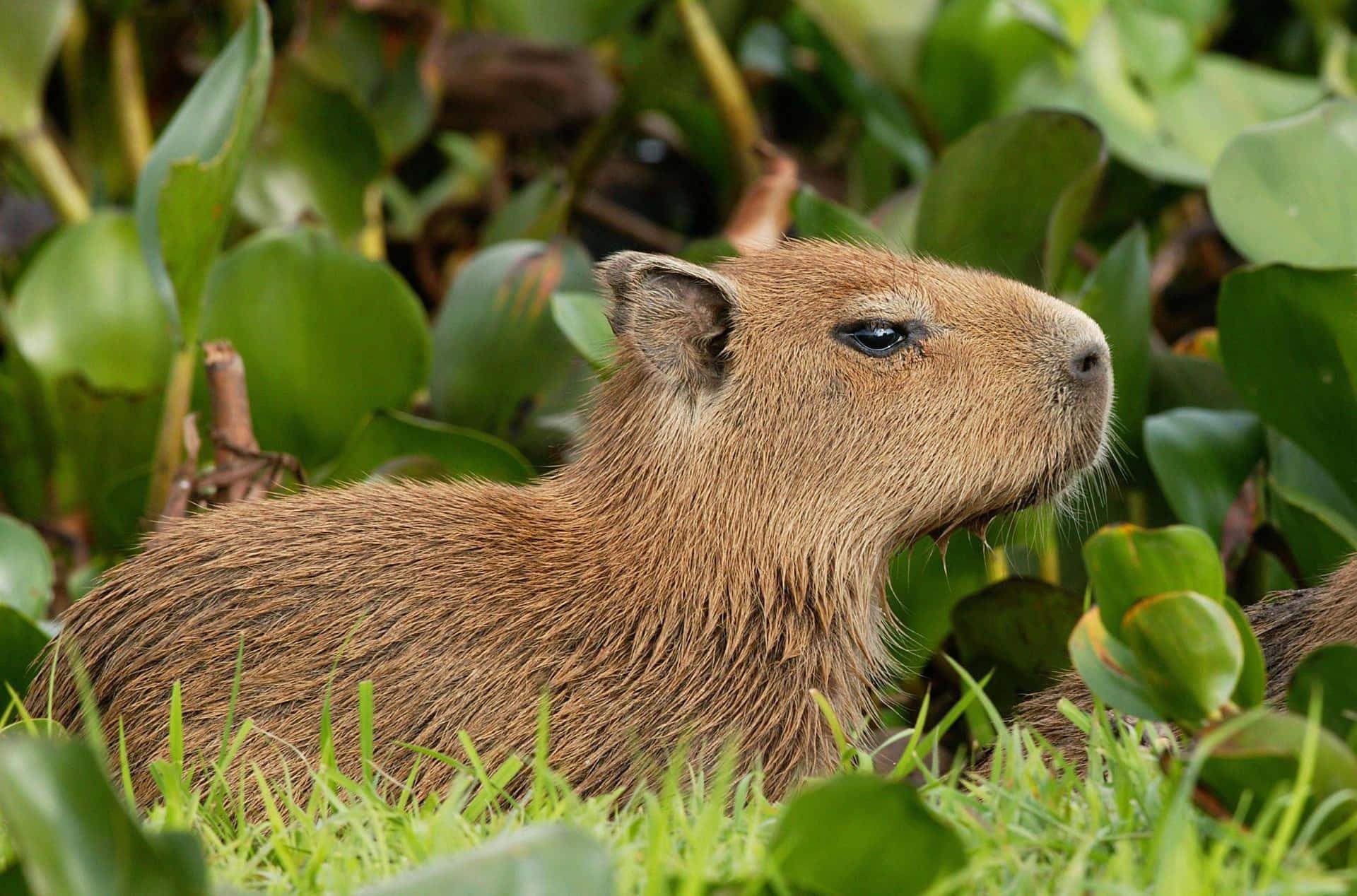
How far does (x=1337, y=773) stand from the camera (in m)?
1.69

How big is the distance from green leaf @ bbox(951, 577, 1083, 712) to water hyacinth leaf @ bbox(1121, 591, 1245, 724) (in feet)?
4.04

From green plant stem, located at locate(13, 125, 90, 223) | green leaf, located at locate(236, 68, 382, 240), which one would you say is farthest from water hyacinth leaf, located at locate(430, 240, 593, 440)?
green plant stem, located at locate(13, 125, 90, 223)

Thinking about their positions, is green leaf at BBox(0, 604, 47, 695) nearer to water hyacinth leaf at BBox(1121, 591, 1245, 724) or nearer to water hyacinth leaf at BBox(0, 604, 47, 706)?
water hyacinth leaf at BBox(0, 604, 47, 706)

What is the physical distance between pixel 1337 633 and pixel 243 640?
1.65 m

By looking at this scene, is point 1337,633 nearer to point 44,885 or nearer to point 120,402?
point 44,885

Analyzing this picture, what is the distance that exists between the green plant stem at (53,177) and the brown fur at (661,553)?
7.57 feet

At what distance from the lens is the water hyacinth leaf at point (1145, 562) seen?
1793 millimetres

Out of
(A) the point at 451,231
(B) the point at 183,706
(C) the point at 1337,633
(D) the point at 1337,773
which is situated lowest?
(A) the point at 451,231

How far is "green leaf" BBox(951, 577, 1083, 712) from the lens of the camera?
3.03 m

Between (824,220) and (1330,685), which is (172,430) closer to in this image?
(824,220)

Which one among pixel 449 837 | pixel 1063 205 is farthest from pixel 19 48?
pixel 449 837

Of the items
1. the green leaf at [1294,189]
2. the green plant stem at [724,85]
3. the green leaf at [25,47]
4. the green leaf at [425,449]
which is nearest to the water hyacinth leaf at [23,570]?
the green leaf at [425,449]

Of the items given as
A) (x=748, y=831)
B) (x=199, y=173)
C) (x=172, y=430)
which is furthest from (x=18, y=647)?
(x=748, y=831)

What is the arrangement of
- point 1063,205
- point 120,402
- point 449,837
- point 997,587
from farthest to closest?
point 120,402, point 1063,205, point 997,587, point 449,837
